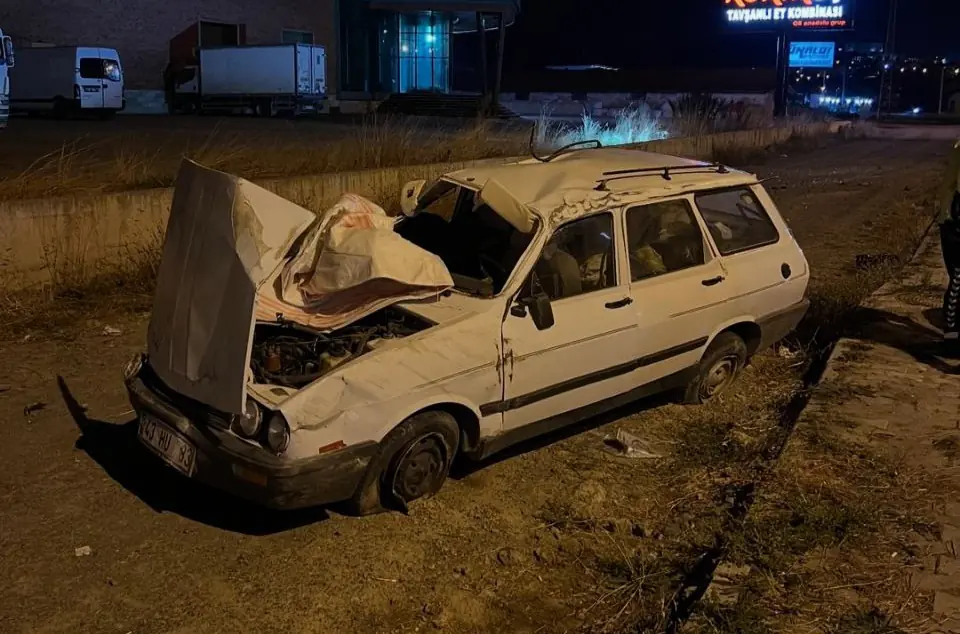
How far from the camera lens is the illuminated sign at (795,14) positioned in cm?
3956

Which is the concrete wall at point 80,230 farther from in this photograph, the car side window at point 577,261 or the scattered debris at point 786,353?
the scattered debris at point 786,353

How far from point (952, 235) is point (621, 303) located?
3236 millimetres

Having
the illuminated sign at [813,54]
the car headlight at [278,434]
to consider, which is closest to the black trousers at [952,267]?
the car headlight at [278,434]

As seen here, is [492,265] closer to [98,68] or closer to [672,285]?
[672,285]

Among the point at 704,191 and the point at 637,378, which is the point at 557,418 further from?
the point at 704,191

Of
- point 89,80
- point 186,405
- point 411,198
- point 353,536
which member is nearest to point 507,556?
point 353,536

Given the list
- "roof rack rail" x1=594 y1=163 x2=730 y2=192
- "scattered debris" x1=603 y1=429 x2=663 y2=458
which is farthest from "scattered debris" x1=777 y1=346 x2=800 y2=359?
"scattered debris" x1=603 y1=429 x2=663 y2=458

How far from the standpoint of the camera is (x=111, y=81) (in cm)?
2542

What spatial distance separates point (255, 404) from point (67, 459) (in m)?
1.79

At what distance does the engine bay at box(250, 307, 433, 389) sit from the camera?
13.4ft

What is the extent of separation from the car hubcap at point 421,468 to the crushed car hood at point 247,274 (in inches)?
28.5

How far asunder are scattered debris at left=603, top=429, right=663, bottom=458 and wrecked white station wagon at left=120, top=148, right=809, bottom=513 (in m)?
0.28

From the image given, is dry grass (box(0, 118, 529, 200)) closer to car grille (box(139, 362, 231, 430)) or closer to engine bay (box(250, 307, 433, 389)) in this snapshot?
car grille (box(139, 362, 231, 430))

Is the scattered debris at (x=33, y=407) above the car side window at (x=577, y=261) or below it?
below
